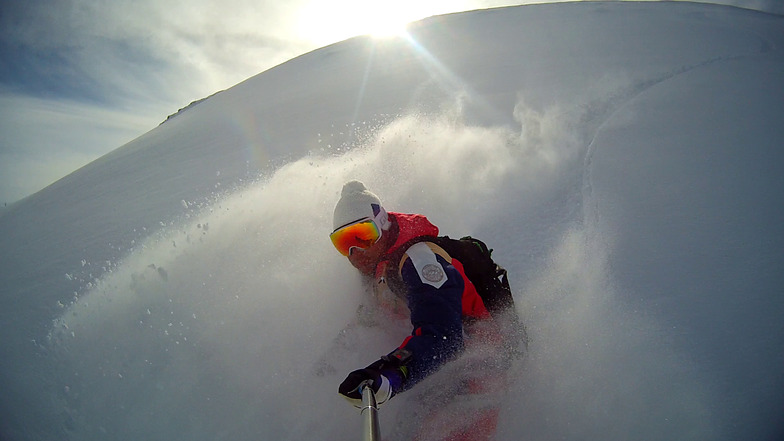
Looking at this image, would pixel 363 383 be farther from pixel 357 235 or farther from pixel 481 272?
pixel 481 272

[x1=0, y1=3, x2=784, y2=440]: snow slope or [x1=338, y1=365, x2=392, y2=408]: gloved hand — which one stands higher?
[x1=0, y1=3, x2=784, y2=440]: snow slope

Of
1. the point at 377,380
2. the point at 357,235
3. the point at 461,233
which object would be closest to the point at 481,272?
the point at 357,235

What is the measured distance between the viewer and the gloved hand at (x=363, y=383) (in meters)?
1.47

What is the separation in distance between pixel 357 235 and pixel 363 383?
0.85m

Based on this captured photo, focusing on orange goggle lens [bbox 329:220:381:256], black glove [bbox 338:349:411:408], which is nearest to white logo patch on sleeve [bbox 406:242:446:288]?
orange goggle lens [bbox 329:220:381:256]

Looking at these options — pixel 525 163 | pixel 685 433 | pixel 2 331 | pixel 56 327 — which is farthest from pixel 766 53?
pixel 2 331

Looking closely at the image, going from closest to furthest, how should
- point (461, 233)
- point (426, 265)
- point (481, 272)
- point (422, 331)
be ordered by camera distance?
point (422, 331), point (426, 265), point (481, 272), point (461, 233)

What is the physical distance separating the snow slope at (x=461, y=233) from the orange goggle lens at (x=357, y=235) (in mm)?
610

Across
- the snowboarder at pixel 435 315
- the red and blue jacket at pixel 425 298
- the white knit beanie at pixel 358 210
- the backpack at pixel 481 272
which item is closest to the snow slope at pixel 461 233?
the snowboarder at pixel 435 315

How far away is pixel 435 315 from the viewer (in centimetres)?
173

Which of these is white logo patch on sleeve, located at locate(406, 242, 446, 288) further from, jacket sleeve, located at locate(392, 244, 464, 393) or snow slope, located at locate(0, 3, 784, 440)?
snow slope, located at locate(0, 3, 784, 440)

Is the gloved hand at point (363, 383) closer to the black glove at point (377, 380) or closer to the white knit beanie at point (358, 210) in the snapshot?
the black glove at point (377, 380)

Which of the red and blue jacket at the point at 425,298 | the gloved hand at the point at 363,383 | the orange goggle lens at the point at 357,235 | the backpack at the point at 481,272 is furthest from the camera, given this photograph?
the backpack at the point at 481,272

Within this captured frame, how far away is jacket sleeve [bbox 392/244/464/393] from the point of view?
5.33 feet
